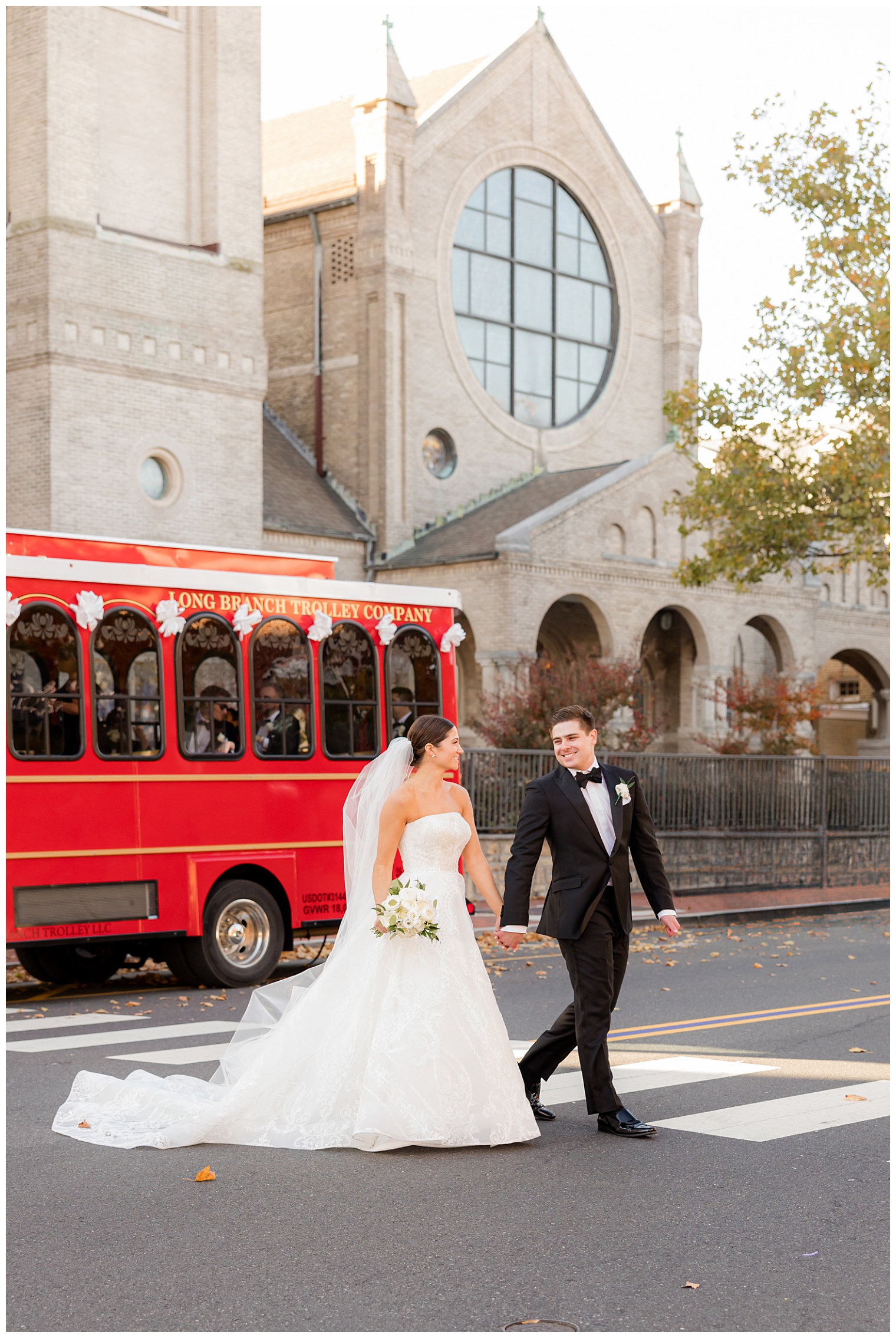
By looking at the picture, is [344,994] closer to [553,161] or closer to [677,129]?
[553,161]

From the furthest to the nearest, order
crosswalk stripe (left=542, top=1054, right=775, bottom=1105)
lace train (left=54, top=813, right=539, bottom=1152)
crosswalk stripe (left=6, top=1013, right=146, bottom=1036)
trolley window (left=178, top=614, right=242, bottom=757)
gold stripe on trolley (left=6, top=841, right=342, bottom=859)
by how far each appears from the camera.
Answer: trolley window (left=178, top=614, right=242, bottom=757) → gold stripe on trolley (left=6, top=841, right=342, bottom=859) → crosswalk stripe (left=6, top=1013, right=146, bottom=1036) → crosswalk stripe (left=542, top=1054, right=775, bottom=1105) → lace train (left=54, top=813, right=539, bottom=1152)

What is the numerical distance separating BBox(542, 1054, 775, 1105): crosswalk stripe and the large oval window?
3172 cm

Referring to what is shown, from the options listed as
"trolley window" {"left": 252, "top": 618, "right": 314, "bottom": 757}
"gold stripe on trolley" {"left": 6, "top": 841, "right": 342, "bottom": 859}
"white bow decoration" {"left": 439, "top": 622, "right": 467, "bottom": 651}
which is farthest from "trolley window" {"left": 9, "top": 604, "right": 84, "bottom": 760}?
"white bow decoration" {"left": 439, "top": 622, "right": 467, "bottom": 651}

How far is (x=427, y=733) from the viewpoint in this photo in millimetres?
7887

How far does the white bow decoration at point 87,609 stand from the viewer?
42.5 ft

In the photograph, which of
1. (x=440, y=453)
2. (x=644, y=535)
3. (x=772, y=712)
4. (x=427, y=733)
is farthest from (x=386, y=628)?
(x=440, y=453)

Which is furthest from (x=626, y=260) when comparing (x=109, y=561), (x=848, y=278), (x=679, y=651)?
(x=109, y=561)

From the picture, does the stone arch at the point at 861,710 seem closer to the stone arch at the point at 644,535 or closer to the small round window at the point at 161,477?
the stone arch at the point at 644,535

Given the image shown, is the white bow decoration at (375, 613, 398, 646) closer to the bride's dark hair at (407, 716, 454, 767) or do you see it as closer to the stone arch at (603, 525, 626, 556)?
the bride's dark hair at (407, 716, 454, 767)

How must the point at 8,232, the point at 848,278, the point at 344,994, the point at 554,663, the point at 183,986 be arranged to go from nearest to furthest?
1. the point at 344,994
2. the point at 183,986
3. the point at 848,278
4. the point at 8,232
5. the point at 554,663

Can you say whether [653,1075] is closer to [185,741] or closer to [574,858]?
[574,858]

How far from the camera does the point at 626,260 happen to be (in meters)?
43.9

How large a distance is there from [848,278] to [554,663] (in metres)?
12.0

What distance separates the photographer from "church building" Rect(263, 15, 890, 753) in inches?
1374
